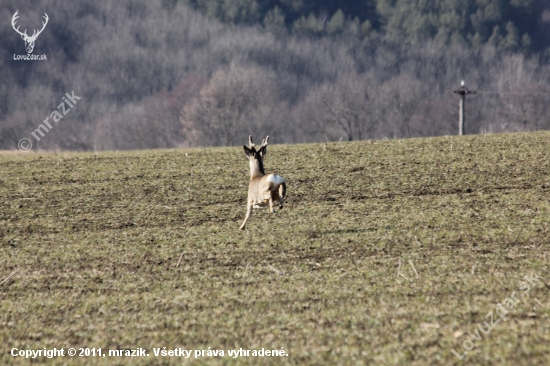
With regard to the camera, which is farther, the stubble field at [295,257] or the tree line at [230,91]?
the tree line at [230,91]

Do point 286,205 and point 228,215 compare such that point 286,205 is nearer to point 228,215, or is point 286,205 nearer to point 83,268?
point 228,215

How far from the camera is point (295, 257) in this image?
57.6ft

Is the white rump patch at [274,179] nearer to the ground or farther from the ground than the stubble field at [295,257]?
farther from the ground

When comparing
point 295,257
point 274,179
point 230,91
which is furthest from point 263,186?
point 230,91

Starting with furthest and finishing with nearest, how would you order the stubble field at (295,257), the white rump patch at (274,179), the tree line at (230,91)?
1. the tree line at (230,91)
2. the white rump patch at (274,179)
3. the stubble field at (295,257)

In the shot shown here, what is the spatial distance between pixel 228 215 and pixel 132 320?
10.4 metres

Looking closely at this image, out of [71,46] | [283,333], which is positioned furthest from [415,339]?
[71,46]

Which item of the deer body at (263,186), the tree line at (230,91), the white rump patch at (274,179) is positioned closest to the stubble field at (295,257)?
the deer body at (263,186)

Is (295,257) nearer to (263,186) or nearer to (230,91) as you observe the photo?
(263,186)

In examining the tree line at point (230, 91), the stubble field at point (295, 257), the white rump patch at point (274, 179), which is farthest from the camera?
the tree line at point (230, 91)

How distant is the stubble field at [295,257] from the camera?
11.8 m

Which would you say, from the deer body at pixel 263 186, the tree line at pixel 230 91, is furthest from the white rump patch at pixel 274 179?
the tree line at pixel 230 91

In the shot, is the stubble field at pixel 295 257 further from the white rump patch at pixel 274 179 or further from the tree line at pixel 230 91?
the tree line at pixel 230 91

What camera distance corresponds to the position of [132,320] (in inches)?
525
